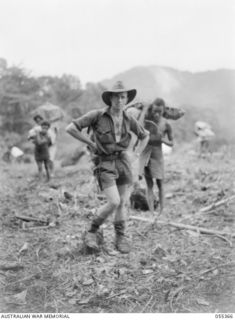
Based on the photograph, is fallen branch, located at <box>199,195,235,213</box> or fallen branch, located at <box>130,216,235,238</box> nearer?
fallen branch, located at <box>130,216,235,238</box>

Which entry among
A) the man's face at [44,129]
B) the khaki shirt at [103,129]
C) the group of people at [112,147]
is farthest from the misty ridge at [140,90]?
the khaki shirt at [103,129]

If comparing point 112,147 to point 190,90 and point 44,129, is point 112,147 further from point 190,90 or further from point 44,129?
point 190,90

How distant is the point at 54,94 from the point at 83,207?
766 inches

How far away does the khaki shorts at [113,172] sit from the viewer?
3.75 meters

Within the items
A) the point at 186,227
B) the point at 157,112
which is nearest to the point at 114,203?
the point at 186,227

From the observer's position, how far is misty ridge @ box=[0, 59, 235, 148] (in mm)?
19578

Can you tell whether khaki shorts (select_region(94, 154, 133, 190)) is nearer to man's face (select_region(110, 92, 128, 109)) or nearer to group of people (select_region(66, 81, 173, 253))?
group of people (select_region(66, 81, 173, 253))

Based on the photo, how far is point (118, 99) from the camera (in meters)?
3.69

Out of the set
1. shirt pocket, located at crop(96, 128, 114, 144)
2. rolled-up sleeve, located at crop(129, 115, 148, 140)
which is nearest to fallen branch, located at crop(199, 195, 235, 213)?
rolled-up sleeve, located at crop(129, 115, 148, 140)

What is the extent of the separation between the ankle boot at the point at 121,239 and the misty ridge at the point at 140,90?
1471 centimetres

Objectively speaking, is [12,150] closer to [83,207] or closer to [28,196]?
[28,196]

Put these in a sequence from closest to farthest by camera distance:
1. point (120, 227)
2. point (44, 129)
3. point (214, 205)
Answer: point (120, 227) → point (214, 205) → point (44, 129)

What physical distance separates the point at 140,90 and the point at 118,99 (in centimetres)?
1593

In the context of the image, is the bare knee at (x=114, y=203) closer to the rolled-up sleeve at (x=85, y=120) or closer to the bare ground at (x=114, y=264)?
the bare ground at (x=114, y=264)
